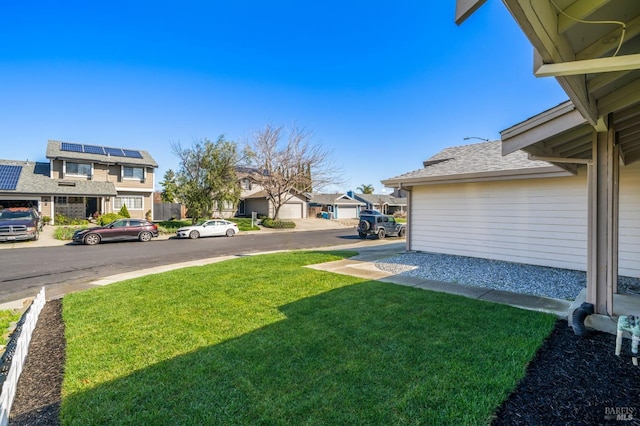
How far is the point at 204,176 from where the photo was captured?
23.9m

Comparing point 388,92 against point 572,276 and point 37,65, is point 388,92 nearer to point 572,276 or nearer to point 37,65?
→ point 572,276

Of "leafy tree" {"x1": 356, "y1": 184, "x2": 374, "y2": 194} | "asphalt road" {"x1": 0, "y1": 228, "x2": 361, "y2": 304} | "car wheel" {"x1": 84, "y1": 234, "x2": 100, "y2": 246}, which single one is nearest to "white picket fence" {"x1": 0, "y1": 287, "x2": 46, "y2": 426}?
"asphalt road" {"x1": 0, "y1": 228, "x2": 361, "y2": 304}

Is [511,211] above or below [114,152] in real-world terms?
below

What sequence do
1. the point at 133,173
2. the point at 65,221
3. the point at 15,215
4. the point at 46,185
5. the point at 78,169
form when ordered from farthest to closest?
the point at 133,173 < the point at 78,169 < the point at 46,185 < the point at 65,221 < the point at 15,215

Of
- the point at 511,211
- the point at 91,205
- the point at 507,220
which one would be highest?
the point at 91,205

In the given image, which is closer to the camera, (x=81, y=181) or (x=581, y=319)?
(x=581, y=319)

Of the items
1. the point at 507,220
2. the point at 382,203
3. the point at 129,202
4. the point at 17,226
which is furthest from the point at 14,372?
the point at 382,203

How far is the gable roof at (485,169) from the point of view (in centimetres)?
825

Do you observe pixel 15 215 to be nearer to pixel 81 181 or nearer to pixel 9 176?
pixel 9 176

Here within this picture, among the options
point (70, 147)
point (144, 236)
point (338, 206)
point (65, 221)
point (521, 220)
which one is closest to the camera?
point (521, 220)

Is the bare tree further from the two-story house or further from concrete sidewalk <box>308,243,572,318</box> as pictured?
concrete sidewalk <box>308,243,572,318</box>

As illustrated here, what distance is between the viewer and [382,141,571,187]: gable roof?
8.25 m

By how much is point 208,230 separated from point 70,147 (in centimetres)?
1730

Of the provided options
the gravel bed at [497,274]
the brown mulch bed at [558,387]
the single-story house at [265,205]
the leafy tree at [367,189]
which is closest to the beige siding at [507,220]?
the gravel bed at [497,274]
